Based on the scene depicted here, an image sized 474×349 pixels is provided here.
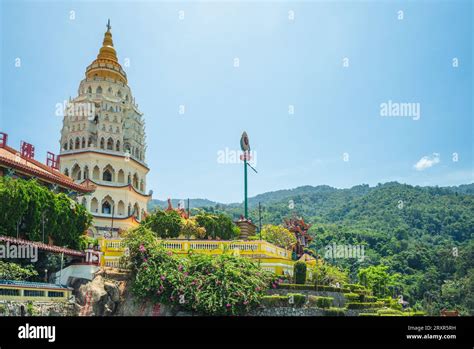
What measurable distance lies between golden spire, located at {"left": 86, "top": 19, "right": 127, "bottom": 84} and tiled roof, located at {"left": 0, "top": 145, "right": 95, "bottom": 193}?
1842 cm

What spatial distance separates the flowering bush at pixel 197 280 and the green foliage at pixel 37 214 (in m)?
6.05

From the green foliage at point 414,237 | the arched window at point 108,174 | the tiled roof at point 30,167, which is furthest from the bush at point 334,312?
the arched window at point 108,174

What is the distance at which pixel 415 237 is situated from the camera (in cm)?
13512

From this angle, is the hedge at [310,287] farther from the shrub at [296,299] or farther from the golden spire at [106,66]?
the golden spire at [106,66]

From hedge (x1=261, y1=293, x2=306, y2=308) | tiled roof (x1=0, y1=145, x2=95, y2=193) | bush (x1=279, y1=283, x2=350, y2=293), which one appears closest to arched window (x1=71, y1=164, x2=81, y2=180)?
tiled roof (x1=0, y1=145, x2=95, y2=193)

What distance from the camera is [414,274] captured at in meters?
102

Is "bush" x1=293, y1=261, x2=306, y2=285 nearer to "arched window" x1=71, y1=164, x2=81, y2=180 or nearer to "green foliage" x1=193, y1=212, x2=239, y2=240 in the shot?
"green foliage" x1=193, y1=212, x2=239, y2=240

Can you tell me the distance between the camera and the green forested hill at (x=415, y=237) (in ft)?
297

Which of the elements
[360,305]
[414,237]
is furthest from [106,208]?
[414,237]

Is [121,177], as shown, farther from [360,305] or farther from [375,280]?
[360,305]

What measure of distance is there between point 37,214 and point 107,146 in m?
→ 24.3

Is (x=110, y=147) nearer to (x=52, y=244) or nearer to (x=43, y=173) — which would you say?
(x=43, y=173)
